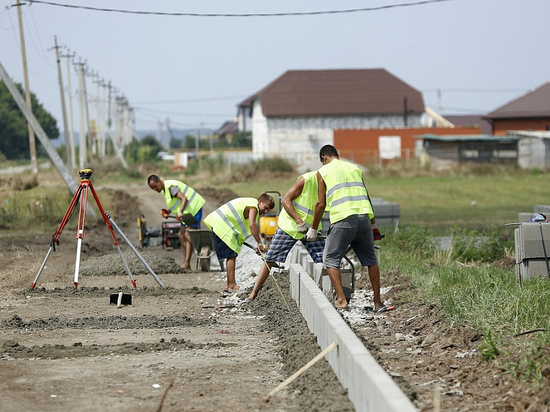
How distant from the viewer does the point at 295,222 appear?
40.1ft

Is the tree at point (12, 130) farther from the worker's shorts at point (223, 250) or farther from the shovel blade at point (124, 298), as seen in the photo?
the shovel blade at point (124, 298)

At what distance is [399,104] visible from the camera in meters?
81.6

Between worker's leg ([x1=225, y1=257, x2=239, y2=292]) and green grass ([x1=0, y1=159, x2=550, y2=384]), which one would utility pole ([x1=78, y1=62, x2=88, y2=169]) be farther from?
A: worker's leg ([x1=225, y1=257, x2=239, y2=292])

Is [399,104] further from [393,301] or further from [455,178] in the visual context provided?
[393,301]

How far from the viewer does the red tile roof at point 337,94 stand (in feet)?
264

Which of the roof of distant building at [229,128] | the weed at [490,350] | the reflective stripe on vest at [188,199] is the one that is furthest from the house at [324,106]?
the weed at [490,350]

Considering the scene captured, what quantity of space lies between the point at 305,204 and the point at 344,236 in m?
→ 1.22

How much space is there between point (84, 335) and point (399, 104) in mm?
72865

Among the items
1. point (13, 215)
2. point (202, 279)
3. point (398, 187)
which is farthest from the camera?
point (398, 187)

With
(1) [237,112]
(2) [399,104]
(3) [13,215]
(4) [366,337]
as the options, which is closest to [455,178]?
(3) [13,215]

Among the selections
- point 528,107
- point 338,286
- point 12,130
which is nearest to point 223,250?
point 338,286

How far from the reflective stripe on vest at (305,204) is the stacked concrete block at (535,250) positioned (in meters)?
2.60

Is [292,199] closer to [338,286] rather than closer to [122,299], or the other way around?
[338,286]

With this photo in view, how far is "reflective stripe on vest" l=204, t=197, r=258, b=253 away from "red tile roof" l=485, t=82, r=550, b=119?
4886 centimetres
